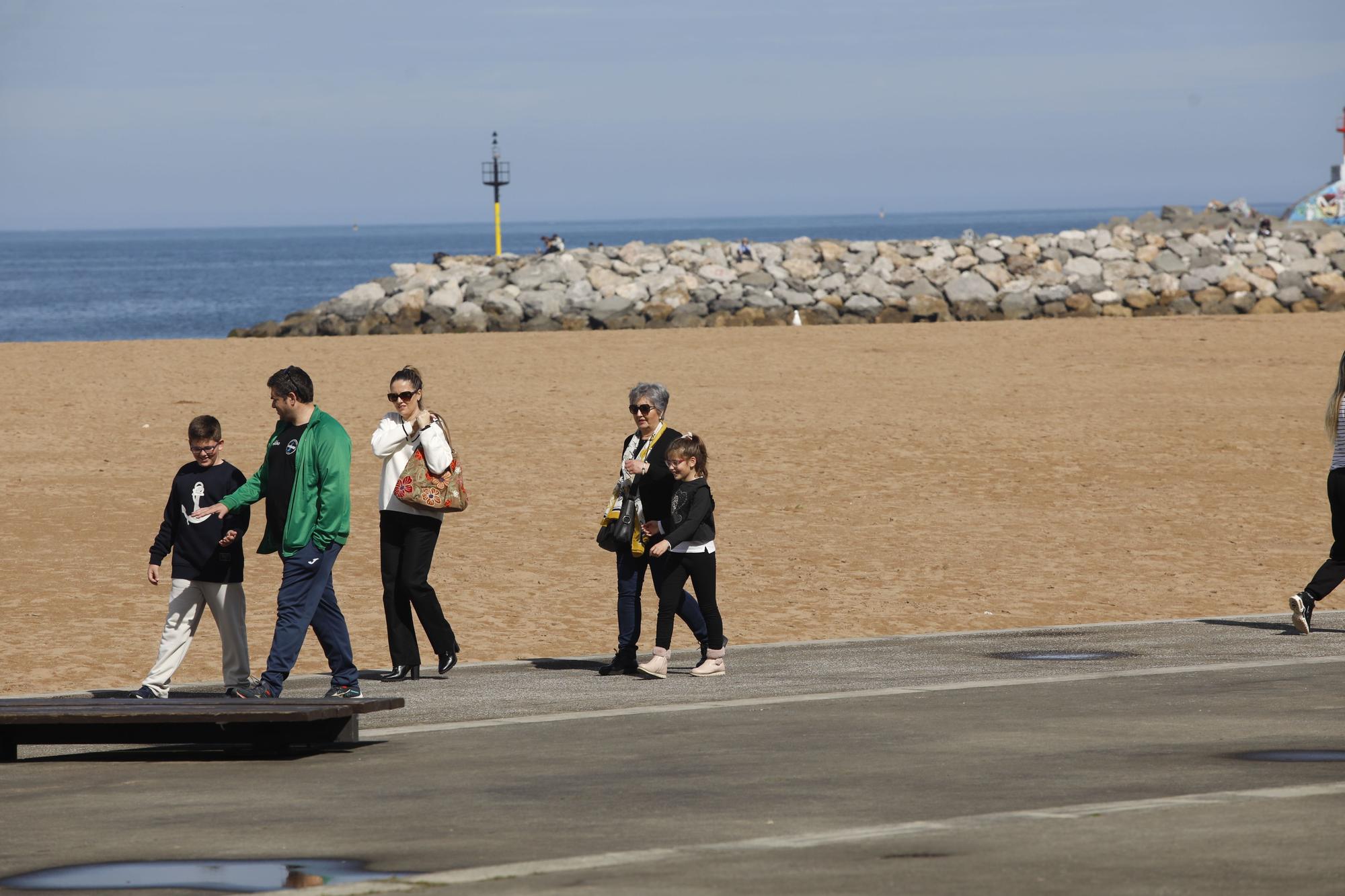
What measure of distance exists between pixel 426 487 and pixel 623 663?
139 cm

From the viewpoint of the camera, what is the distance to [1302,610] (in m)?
10.7

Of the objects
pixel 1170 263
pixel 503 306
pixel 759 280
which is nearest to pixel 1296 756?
pixel 503 306

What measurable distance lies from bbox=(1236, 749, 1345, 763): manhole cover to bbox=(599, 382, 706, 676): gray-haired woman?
3.49 metres

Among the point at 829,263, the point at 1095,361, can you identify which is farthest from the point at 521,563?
the point at 829,263

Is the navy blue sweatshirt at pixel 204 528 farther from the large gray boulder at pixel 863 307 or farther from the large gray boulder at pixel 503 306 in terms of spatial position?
the large gray boulder at pixel 863 307

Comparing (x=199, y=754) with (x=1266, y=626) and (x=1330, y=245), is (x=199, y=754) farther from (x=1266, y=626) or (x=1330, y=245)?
(x=1330, y=245)

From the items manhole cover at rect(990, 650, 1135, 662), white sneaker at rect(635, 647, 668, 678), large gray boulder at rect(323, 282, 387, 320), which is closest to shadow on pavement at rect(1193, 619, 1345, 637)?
manhole cover at rect(990, 650, 1135, 662)

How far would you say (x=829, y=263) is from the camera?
57.3 metres

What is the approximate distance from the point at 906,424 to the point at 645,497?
47.8 ft

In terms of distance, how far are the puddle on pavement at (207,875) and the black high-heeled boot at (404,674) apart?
4178 mm

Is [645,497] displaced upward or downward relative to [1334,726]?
upward

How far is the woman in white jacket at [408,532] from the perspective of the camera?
385 inches

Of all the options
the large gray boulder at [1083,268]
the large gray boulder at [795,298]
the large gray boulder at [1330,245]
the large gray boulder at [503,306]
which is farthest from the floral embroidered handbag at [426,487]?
the large gray boulder at [1330,245]

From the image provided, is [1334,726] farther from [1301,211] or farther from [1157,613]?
[1301,211]
